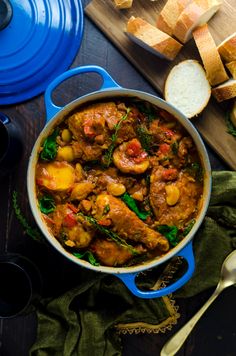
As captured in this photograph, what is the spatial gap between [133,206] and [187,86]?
60cm

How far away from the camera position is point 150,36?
2547 millimetres

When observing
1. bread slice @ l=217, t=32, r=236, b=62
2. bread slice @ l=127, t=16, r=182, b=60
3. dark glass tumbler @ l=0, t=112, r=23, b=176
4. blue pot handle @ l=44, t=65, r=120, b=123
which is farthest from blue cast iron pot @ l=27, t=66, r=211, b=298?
bread slice @ l=217, t=32, r=236, b=62

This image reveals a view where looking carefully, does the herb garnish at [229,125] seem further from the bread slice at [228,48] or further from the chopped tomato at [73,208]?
the chopped tomato at [73,208]

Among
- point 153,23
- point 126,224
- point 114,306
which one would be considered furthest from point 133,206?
point 153,23

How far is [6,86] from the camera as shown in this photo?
106 inches

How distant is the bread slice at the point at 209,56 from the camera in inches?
99.2

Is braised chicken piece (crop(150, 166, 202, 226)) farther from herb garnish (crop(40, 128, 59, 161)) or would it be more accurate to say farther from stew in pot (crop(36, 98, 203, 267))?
herb garnish (crop(40, 128, 59, 161))

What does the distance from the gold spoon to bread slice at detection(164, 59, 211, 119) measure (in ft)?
2.11

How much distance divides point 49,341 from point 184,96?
3.90 ft

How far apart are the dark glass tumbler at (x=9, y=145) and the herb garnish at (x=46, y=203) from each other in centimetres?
26

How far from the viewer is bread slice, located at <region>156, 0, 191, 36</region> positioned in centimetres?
255

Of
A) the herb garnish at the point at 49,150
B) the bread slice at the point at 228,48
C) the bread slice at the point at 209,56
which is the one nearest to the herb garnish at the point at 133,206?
the herb garnish at the point at 49,150

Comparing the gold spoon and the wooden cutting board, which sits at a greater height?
the wooden cutting board

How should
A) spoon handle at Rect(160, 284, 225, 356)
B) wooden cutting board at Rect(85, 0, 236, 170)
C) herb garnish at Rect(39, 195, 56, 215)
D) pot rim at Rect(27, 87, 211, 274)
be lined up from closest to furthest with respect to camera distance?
pot rim at Rect(27, 87, 211, 274) → herb garnish at Rect(39, 195, 56, 215) → spoon handle at Rect(160, 284, 225, 356) → wooden cutting board at Rect(85, 0, 236, 170)
